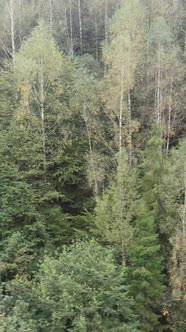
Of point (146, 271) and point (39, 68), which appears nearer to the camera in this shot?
point (146, 271)

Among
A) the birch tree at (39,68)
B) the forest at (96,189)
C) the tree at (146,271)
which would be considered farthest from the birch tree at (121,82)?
the tree at (146,271)

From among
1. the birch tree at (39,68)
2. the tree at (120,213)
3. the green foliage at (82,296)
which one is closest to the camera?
the green foliage at (82,296)

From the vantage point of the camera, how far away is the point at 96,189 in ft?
79.4

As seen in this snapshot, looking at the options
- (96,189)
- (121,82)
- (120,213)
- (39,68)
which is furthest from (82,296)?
(39,68)

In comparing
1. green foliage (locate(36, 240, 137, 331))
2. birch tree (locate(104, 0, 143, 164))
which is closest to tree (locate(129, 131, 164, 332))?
green foliage (locate(36, 240, 137, 331))

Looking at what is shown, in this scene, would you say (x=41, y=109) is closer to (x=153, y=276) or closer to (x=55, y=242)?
(x=55, y=242)

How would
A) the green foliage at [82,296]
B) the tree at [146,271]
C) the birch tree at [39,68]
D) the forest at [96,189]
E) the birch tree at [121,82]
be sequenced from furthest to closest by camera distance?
the birch tree at [39,68], the birch tree at [121,82], the tree at [146,271], the forest at [96,189], the green foliage at [82,296]

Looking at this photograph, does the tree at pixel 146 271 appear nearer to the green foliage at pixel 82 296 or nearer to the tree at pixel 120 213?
the tree at pixel 120 213

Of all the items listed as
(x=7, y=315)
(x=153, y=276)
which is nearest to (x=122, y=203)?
(x=153, y=276)

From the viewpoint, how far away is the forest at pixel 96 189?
Answer: 634 inches

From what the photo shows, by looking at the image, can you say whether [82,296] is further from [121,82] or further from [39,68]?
[39,68]

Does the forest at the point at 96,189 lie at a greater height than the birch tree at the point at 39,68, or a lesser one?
lesser

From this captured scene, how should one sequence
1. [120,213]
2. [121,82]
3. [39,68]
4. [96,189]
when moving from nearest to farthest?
1. [120,213]
2. [96,189]
3. [121,82]
4. [39,68]

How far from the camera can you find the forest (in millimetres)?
16094
